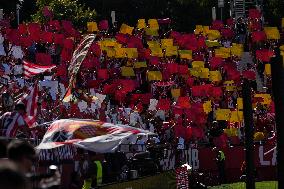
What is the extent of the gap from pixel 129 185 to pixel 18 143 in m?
7.22

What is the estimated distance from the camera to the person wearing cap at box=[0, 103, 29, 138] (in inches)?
475

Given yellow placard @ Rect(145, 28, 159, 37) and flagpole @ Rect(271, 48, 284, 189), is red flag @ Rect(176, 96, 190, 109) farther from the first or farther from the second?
flagpole @ Rect(271, 48, 284, 189)

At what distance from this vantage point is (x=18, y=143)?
491 cm

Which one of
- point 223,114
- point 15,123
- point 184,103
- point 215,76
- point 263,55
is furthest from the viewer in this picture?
point 263,55

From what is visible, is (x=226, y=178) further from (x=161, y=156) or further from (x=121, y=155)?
(x=121, y=155)

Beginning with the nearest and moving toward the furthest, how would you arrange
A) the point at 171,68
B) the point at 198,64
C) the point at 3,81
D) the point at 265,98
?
the point at 3,81 < the point at 265,98 < the point at 171,68 < the point at 198,64

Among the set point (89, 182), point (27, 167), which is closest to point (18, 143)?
point (27, 167)

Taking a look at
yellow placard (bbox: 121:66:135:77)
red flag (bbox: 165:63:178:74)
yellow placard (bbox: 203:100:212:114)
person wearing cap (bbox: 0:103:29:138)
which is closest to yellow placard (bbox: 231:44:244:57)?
red flag (bbox: 165:63:178:74)

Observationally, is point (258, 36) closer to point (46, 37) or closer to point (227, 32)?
point (227, 32)

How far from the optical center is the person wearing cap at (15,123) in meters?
12.1

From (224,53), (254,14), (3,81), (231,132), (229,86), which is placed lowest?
(231,132)

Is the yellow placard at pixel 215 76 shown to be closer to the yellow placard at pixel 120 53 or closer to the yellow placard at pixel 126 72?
the yellow placard at pixel 126 72


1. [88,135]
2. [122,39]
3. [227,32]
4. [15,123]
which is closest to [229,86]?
[122,39]

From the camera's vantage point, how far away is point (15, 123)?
1207cm
